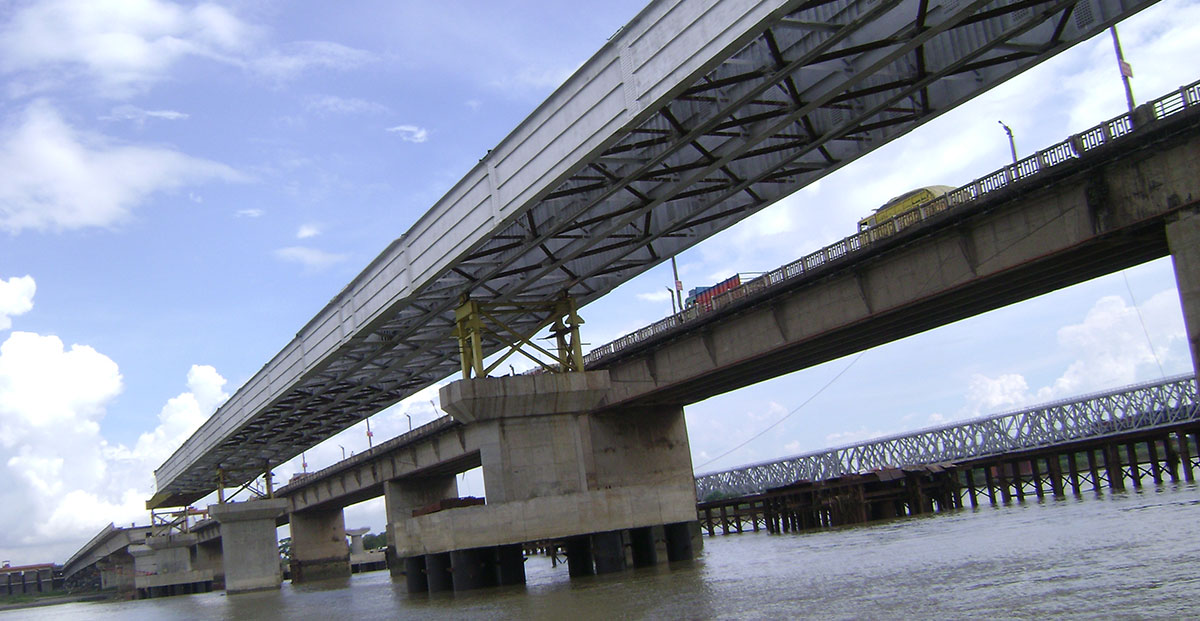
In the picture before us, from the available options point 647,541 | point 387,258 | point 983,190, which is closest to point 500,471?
point 647,541

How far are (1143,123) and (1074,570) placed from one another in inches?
563

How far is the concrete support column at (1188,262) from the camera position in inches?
1017

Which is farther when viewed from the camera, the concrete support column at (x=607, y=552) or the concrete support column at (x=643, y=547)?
the concrete support column at (x=643, y=547)

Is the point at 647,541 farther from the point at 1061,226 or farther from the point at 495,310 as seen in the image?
the point at 1061,226

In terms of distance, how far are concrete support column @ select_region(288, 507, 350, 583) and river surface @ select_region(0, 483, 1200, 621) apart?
227 ft

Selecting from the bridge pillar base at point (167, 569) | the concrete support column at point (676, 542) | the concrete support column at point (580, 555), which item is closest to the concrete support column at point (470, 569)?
the concrete support column at point (580, 555)

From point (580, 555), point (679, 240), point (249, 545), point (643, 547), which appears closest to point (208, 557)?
point (249, 545)

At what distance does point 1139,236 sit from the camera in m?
28.9

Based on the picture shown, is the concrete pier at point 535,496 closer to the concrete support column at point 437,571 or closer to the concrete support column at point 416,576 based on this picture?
the concrete support column at point 437,571

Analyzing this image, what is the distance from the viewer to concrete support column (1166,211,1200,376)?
25828mm

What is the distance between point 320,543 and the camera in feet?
362

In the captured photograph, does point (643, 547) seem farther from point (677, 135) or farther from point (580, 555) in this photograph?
point (677, 135)

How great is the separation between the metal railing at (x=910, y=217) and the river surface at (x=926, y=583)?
1044 centimetres

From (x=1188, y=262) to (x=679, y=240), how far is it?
613 inches
